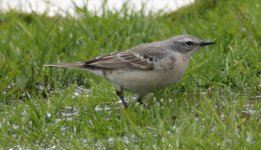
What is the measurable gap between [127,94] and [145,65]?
0.71 metres

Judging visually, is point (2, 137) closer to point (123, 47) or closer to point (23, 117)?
point (23, 117)

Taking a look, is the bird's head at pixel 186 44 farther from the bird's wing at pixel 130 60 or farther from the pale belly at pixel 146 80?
the pale belly at pixel 146 80

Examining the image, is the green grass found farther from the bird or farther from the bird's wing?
the bird's wing

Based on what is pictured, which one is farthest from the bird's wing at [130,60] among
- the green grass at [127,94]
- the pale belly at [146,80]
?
the green grass at [127,94]

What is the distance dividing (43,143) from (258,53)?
10.1 feet

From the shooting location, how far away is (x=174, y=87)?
28.7 feet

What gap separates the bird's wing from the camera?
843 cm

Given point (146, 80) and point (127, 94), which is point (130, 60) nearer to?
point (146, 80)

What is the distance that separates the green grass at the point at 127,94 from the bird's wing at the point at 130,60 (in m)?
0.31

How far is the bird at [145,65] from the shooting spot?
8.21m

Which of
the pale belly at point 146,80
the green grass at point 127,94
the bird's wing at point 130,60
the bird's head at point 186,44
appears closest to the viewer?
the green grass at point 127,94

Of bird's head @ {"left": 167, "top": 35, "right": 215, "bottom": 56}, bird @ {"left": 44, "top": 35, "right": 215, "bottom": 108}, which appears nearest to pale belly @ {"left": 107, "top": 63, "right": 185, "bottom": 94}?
bird @ {"left": 44, "top": 35, "right": 215, "bottom": 108}

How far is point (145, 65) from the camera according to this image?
8344mm

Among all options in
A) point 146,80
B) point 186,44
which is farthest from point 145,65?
point 186,44
